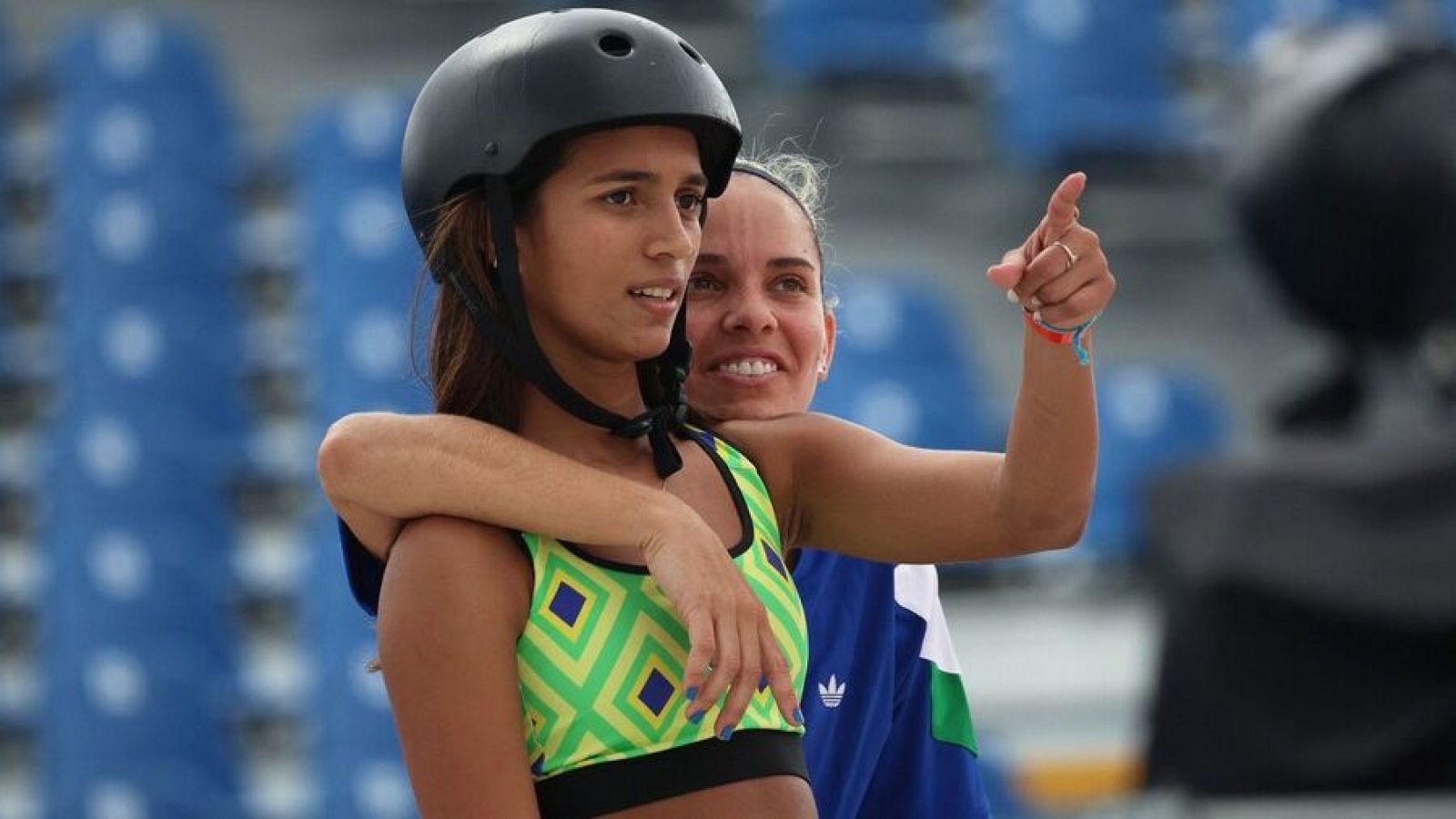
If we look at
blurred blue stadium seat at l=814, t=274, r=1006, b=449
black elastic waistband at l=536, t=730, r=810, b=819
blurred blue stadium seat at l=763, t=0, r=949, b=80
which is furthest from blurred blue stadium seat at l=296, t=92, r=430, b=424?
black elastic waistband at l=536, t=730, r=810, b=819

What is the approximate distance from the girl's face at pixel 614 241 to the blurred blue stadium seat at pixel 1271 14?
6.75 meters

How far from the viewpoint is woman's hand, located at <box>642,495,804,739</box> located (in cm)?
182

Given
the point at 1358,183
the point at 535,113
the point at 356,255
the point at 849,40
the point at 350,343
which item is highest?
the point at 849,40

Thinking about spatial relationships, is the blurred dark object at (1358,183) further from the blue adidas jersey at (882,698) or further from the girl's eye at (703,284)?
the girl's eye at (703,284)

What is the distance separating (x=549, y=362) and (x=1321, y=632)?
363 centimetres

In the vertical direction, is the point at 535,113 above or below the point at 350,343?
below

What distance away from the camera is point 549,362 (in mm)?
2004

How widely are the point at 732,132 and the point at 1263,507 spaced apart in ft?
11.8

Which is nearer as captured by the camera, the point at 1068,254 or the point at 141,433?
the point at 1068,254

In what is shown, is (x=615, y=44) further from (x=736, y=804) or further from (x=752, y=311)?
(x=736, y=804)

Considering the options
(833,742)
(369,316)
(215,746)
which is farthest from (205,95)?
(833,742)

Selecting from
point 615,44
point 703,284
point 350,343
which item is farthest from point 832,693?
point 350,343

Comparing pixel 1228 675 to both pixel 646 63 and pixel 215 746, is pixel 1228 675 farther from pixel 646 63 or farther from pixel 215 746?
pixel 646 63

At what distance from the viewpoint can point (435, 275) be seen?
6.71 ft
